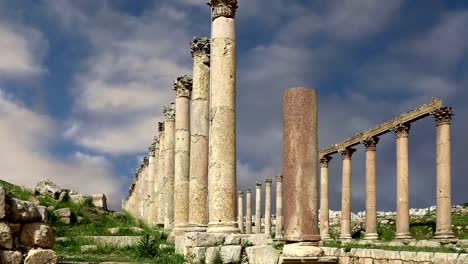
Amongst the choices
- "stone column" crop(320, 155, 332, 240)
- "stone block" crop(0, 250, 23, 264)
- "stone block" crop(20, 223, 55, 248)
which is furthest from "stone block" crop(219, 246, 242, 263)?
"stone column" crop(320, 155, 332, 240)

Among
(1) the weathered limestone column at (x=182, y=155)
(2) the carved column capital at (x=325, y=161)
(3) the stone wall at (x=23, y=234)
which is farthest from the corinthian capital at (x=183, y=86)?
(2) the carved column capital at (x=325, y=161)

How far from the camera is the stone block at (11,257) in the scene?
10.6 meters

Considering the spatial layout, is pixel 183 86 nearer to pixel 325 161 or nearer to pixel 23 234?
pixel 23 234

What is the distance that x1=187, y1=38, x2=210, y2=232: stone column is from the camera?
20.5 metres

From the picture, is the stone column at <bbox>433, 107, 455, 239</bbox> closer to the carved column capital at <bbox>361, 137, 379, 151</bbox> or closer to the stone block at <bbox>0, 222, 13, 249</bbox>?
the carved column capital at <bbox>361, 137, 379, 151</bbox>

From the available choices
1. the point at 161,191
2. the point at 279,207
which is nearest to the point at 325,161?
the point at 279,207

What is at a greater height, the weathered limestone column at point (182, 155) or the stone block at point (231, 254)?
the weathered limestone column at point (182, 155)

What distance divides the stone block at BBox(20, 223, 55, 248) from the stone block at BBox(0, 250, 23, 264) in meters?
0.40

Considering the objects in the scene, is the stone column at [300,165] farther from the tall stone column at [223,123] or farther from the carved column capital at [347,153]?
the carved column capital at [347,153]

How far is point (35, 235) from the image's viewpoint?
11305mm

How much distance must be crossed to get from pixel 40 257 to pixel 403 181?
2497 cm

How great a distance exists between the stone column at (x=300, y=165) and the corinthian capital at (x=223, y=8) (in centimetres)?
720

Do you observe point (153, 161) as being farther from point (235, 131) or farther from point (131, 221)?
point (235, 131)

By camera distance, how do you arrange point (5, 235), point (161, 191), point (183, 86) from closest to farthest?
point (5, 235) < point (183, 86) < point (161, 191)
